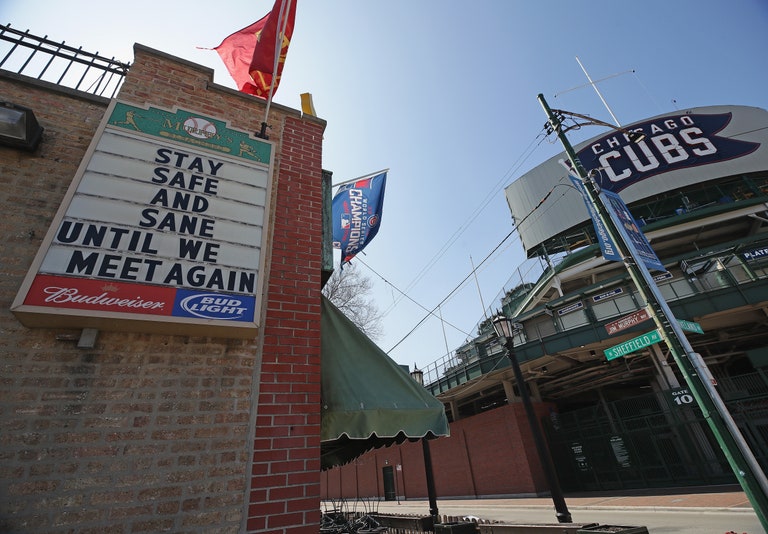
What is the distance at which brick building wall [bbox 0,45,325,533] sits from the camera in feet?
8.10

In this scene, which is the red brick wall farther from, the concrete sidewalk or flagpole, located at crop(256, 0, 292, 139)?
flagpole, located at crop(256, 0, 292, 139)

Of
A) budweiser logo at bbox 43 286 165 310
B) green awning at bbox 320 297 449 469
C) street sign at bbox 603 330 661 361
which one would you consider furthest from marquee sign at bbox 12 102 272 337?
Answer: street sign at bbox 603 330 661 361

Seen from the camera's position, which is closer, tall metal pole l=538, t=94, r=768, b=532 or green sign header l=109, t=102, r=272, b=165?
green sign header l=109, t=102, r=272, b=165

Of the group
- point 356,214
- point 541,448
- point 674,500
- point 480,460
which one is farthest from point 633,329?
point 356,214

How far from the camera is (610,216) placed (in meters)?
6.95

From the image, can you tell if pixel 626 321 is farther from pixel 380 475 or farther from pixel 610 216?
pixel 380 475

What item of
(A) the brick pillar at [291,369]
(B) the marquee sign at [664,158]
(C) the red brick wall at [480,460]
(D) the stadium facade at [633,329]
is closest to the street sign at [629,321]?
(D) the stadium facade at [633,329]

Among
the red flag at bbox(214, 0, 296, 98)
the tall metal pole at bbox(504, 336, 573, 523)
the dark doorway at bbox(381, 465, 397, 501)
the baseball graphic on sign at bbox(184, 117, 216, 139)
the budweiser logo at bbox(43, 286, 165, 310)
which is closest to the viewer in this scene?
the budweiser logo at bbox(43, 286, 165, 310)

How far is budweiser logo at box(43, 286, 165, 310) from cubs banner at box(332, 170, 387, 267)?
4.19 metres

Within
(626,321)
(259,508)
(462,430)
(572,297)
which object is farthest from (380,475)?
(259,508)

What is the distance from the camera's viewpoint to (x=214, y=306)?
126 inches

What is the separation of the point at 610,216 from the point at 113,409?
791 centimetres

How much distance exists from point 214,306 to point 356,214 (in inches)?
167

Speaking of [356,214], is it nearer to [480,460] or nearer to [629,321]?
[629,321]
